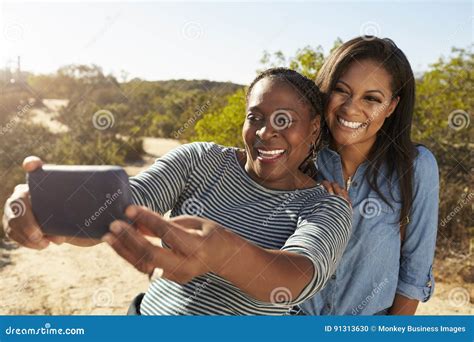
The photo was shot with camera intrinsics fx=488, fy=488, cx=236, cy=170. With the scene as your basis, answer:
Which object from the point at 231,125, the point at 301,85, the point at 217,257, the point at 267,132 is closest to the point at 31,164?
the point at 217,257

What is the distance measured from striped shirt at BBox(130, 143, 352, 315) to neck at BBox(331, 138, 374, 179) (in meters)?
0.59

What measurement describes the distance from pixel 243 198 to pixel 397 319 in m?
1.14

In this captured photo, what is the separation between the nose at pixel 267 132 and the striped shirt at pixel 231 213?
0.15 metres

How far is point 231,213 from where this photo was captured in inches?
65.3

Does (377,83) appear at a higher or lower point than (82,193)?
higher

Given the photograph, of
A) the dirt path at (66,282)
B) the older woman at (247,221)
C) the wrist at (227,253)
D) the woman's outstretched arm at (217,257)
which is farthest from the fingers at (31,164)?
the dirt path at (66,282)

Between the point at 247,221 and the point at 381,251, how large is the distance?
2.75 feet

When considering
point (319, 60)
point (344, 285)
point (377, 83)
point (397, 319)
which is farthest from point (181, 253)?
point (319, 60)

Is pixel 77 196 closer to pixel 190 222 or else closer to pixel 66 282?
pixel 190 222

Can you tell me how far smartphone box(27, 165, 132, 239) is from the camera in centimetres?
125

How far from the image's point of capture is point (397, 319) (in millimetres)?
2330

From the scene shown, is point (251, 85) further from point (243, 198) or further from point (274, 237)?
point (274, 237)

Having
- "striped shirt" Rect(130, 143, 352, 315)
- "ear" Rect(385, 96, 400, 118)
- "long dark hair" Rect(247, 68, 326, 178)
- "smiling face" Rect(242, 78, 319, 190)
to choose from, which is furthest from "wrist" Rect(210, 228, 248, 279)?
"ear" Rect(385, 96, 400, 118)

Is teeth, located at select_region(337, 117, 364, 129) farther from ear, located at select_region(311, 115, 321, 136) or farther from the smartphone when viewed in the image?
the smartphone
